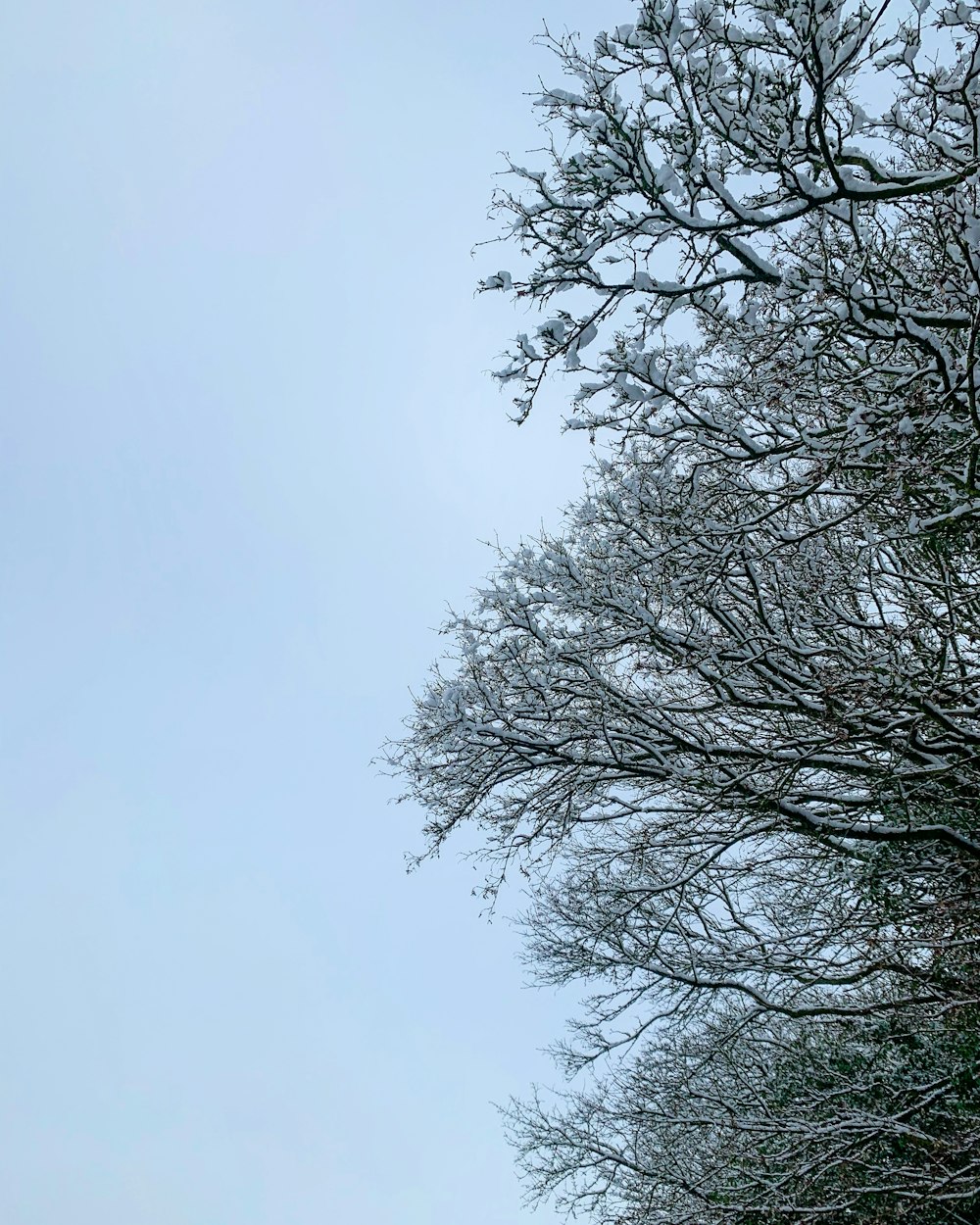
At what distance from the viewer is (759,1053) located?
8.75 m

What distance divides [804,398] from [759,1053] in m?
5.92

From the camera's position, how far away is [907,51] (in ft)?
14.9

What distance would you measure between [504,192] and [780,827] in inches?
158

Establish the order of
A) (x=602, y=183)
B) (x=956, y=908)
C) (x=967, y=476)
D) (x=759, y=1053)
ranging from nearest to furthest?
(x=967, y=476), (x=602, y=183), (x=956, y=908), (x=759, y=1053)

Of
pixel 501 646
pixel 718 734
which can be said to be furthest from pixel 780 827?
pixel 501 646

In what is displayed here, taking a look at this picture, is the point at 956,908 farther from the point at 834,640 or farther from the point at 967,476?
the point at 967,476

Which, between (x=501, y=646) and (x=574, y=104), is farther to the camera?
(x=501, y=646)

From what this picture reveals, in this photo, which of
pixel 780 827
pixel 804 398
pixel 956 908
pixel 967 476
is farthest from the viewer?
pixel 780 827

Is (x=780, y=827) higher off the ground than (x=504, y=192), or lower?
lower

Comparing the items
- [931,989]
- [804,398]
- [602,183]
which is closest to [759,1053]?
[931,989]

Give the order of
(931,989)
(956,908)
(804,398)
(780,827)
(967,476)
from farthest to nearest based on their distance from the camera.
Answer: (780,827)
(931,989)
(956,908)
(804,398)
(967,476)

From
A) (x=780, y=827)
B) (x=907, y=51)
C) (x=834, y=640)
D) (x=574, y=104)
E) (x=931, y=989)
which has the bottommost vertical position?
(x=931, y=989)

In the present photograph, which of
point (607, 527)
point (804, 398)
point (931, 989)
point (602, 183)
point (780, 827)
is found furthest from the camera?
point (607, 527)

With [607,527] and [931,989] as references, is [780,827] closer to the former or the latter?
[931,989]
